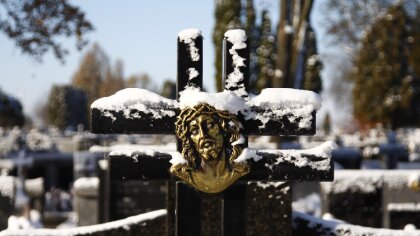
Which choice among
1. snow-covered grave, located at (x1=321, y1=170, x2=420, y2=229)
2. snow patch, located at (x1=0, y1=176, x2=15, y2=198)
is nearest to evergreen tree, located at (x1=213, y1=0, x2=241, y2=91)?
snow-covered grave, located at (x1=321, y1=170, x2=420, y2=229)

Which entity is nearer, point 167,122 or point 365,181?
point 167,122

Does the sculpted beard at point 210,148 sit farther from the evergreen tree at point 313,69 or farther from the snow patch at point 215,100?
the evergreen tree at point 313,69

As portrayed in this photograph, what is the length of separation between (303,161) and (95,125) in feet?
3.49

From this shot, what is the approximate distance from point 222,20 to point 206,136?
38.2 meters

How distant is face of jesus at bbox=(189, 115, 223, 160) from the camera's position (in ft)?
9.68

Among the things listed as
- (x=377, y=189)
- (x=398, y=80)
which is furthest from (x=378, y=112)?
(x=377, y=189)

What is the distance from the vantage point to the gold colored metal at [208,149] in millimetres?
2967

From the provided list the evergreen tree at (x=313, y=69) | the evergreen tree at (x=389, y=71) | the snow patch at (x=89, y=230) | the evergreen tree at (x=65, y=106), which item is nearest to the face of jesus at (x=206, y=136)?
the snow patch at (x=89, y=230)

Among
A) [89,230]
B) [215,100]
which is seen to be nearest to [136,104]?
[215,100]

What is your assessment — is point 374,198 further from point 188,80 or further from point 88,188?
point 188,80

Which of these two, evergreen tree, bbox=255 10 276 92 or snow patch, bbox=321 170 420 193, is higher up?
evergreen tree, bbox=255 10 276 92

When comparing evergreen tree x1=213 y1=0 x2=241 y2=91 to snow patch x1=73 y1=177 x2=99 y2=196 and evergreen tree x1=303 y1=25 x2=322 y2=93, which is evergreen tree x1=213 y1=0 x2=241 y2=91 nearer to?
evergreen tree x1=303 y1=25 x2=322 y2=93

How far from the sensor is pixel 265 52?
4288cm

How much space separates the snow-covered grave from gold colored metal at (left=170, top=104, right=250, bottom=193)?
6526mm
